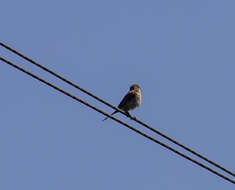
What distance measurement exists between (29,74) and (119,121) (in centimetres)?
137

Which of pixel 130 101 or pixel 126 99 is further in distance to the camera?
pixel 126 99

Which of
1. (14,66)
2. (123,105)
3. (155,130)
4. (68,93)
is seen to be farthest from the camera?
(123,105)

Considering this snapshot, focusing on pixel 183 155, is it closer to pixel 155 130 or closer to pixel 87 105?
pixel 155 130

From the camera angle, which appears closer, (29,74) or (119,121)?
(29,74)

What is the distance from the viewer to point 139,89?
17.4 m

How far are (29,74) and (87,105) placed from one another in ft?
2.77

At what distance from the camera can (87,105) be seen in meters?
8.08

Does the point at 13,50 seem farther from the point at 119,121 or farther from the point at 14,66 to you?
the point at 119,121

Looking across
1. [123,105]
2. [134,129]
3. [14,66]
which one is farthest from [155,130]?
[123,105]

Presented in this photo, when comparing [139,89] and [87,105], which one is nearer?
[87,105]

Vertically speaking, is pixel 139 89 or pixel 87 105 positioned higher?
pixel 139 89

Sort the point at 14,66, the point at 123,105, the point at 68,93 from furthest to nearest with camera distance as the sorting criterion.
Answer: the point at 123,105 < the point at 68,93 < the point at 14,66

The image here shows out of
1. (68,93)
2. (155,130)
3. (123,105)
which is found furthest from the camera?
(123,105)

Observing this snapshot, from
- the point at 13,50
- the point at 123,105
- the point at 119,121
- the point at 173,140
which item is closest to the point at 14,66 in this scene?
the point at 13,50
